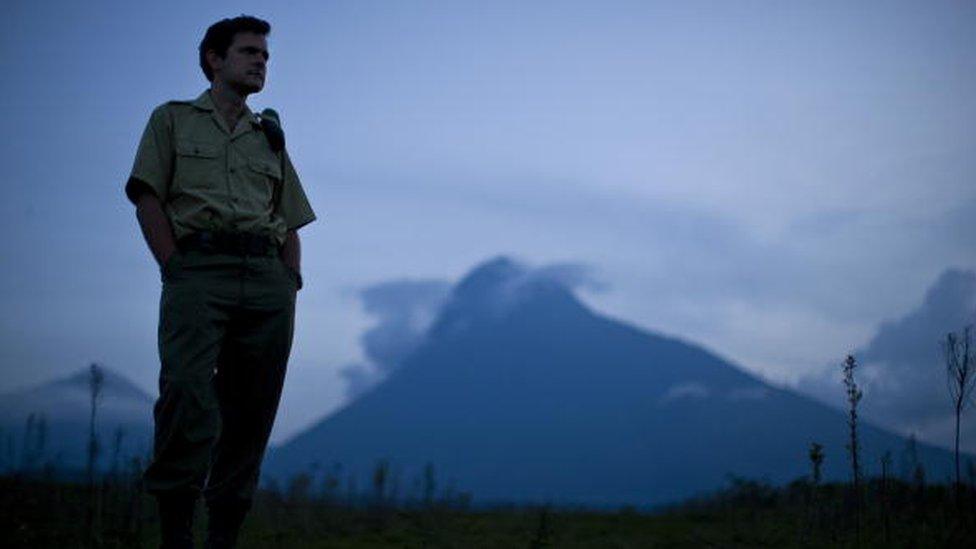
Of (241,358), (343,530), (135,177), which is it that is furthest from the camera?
(343,530)

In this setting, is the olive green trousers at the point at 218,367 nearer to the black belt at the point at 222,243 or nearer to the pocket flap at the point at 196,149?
the black belt at the point at 222,243

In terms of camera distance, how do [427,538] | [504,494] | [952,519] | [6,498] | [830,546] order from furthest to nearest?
[504,494] < [6,498] < [427,538] < [952,519] < [830,546]

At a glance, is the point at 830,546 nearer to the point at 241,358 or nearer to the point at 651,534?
the point at 651,534

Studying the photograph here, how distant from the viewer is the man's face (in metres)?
3.98

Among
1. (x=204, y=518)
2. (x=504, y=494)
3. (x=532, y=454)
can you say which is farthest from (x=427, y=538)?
(x=532, y=454)

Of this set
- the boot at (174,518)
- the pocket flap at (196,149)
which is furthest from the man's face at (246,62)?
the boot at (174,518)

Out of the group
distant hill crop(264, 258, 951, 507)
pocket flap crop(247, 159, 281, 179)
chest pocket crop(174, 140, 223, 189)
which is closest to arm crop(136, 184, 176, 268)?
chest pocket crop(174, 140, 223, 189)

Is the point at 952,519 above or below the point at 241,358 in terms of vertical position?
below

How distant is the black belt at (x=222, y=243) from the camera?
370 cm

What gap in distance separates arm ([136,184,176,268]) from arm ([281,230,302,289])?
55 centimetres

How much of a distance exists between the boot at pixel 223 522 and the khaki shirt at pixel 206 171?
4.03ft

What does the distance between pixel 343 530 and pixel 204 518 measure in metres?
1.50

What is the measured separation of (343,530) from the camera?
962 cm

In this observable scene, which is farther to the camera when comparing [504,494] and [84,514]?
[504,494]
